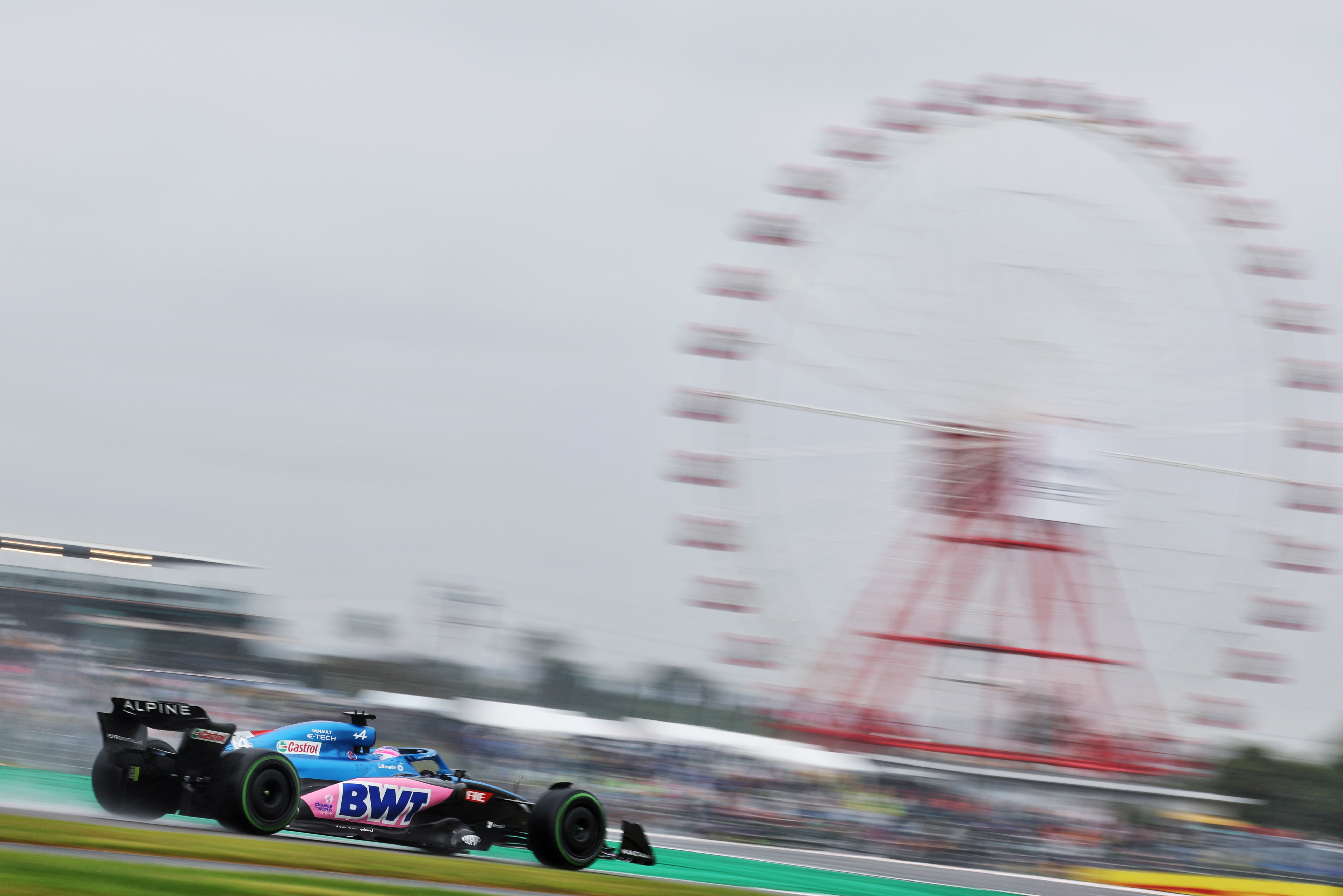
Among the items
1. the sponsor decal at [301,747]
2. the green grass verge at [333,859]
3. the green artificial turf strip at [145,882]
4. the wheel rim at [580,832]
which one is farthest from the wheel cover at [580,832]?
the green artificial turf strip at [145,882]

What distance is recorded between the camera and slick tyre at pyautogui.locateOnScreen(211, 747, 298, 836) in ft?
34.9

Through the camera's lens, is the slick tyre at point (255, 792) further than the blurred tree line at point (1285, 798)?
No

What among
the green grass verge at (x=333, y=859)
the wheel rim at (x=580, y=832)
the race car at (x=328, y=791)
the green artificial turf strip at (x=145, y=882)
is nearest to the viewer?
the green artificial turf strip at (x=145, y=882)

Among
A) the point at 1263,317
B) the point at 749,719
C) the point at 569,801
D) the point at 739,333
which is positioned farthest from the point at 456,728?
the point at 1263,317

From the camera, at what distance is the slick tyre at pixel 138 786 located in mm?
11062

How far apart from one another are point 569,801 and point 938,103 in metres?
15.8

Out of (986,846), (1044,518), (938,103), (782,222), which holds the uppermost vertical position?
(938,103)

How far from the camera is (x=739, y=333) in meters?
22.8

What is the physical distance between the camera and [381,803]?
462 inches

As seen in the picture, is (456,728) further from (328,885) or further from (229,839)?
(328,885)

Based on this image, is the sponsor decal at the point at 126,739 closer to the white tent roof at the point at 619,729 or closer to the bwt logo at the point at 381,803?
the bwt logo at the point at 381,803

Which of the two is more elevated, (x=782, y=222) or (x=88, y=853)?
(x=782, y=222)

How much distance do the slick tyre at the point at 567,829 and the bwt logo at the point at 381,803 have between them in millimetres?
1086

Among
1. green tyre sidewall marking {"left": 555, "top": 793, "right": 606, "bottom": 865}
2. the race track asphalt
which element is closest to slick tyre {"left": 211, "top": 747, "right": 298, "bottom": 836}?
the race track asphalt
